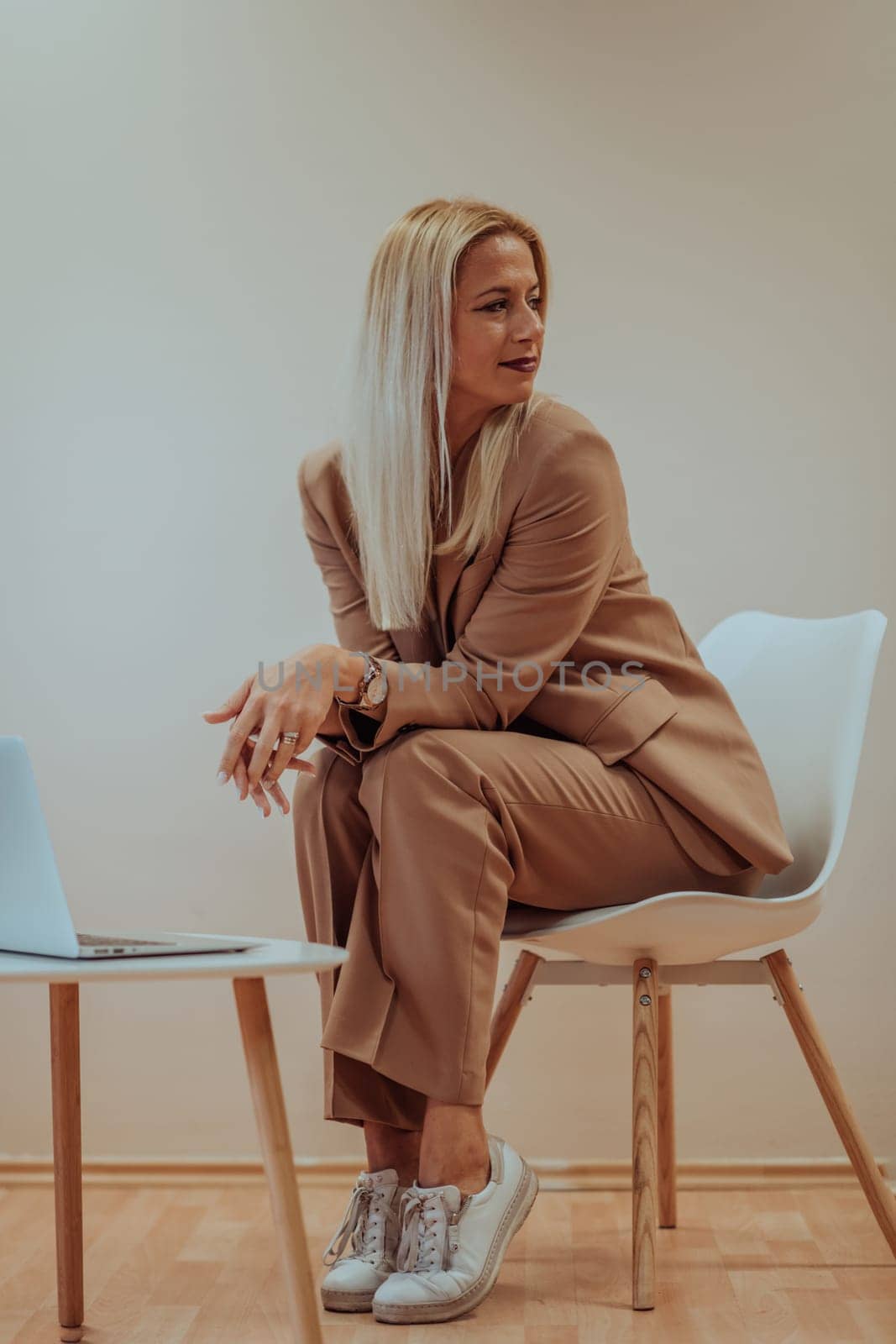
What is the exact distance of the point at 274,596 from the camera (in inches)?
82.1

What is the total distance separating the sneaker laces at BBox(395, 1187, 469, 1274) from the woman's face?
0.84 meters

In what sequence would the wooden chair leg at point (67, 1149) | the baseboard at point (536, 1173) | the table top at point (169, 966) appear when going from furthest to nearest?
the baseboard at point (536, 1173), the wooden chair leg at point (67, 1149), the table top at point (169, 966)

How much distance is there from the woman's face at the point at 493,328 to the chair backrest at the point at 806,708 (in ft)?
1.51

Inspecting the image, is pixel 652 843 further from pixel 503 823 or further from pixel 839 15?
pixel 839 15

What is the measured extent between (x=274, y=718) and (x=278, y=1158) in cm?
54

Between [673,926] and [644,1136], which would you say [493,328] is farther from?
[644,1136]

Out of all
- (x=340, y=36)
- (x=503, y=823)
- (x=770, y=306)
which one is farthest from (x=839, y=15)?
(x=503, y=823)

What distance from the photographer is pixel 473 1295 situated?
1339 mm

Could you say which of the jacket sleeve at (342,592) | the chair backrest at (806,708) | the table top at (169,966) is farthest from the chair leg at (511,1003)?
the table top at (169,966)

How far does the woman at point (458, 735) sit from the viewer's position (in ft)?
4.50

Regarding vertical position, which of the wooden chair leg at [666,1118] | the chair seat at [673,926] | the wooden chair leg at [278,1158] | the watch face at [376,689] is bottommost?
the wooden chair leg at [666,1118]

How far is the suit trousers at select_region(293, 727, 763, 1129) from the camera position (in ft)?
4.49

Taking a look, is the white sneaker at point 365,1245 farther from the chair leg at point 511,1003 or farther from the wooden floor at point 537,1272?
the chair leg at point 511,1003

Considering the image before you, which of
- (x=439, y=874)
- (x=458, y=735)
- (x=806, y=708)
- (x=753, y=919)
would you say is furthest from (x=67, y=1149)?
(x=806, y=708)
